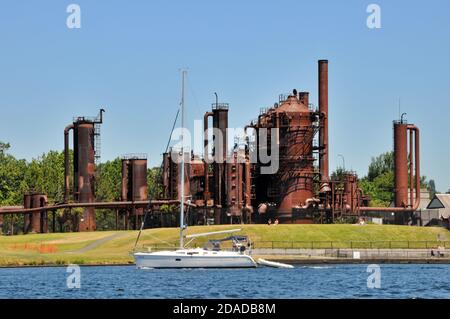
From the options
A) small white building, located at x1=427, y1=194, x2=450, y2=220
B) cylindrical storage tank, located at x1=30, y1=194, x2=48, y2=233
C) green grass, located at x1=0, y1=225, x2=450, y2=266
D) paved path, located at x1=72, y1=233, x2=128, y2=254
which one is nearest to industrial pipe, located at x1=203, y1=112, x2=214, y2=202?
green grass, located at x1=0, y1=225, x2=450, y2=266

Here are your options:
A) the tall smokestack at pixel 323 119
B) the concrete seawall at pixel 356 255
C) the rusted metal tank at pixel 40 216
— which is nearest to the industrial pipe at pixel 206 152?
the tall smokestack at pixel 323 119

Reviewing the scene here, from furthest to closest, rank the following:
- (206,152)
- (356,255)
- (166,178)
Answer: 1. (166,178)
2. (206,152)
3. (356,255)

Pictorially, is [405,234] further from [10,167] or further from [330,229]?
[10,167]

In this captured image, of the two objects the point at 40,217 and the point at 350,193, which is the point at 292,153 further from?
the point at 40,217

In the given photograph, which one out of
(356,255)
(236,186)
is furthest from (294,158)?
(356,255)

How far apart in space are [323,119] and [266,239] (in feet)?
78.4

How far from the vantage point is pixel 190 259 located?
7950 centimetres

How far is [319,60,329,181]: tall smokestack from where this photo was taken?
127 m

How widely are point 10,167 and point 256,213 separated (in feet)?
239

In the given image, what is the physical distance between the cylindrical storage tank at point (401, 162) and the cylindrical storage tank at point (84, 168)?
43612 mm

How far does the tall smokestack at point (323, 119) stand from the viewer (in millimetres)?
126875

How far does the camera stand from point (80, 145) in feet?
436

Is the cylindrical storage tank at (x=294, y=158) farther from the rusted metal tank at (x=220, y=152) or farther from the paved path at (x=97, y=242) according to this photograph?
the paved path at (x=97, y=242)
